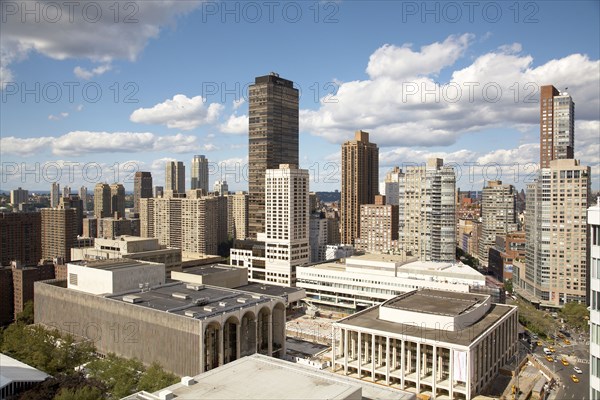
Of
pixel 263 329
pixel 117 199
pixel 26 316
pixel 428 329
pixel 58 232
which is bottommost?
pixel 26 316

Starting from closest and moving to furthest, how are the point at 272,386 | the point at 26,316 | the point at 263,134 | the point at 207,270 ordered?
the point at 272,386
the point at 26,316
the point at 207,270
the point at 263,134

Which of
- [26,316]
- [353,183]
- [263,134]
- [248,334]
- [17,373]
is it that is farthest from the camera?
[353,183]

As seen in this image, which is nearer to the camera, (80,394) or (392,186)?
(80,394)

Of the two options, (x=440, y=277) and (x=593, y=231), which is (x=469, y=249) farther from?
(x=593, y=231)

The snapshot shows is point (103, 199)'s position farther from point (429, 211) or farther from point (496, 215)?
point (496, 215)

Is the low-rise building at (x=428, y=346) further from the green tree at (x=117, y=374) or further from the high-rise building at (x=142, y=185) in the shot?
the high-rise building at (x=142, y=185)

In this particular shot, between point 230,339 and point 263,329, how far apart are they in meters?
3.90

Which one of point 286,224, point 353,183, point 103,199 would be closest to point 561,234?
point 286,224

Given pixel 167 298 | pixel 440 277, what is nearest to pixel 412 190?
pixel 440 277

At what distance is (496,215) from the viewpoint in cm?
10112

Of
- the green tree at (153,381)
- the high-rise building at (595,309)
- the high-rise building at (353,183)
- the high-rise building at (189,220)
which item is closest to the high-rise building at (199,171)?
the high-rise building at (189,220)

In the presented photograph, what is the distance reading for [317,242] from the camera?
87812 mm

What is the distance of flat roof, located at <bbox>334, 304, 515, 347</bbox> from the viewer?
3191 cm

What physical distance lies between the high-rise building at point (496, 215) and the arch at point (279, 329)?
73.2 m
